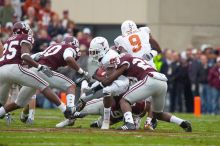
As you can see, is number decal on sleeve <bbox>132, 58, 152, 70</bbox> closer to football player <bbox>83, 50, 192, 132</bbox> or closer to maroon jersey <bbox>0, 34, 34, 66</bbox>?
football player <bbox>83, 50, 192, 132</bbox>

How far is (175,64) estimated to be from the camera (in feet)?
77.2

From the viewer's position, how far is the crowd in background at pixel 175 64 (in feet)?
75.8

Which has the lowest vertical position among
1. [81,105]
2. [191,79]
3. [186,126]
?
[191,79]

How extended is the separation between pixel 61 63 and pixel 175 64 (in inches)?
362

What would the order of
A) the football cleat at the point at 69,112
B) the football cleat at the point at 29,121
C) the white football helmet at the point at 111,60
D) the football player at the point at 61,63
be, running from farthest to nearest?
the football cleat at the point at 29,121, the football player at the point at 61,63, the football cleat at the point at 69,112, the white football helmet at the point at 111,60

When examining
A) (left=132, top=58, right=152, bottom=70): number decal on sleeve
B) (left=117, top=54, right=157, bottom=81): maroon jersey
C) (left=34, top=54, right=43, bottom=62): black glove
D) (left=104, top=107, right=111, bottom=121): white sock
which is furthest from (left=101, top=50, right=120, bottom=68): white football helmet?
(left=34, top=54, right=43, bottom=62): black glove

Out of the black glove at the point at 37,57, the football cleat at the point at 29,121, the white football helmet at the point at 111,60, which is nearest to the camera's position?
the white football helmet at the point at 111,60

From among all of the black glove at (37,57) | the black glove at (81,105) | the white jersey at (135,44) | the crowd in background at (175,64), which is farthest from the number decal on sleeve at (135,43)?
the crowd in background at (175,64)

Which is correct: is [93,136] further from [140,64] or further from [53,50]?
[53,50]

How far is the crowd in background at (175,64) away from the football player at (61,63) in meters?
8.03

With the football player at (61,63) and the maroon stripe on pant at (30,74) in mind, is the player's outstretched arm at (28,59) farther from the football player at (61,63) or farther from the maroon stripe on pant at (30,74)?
the football player at (61,63)

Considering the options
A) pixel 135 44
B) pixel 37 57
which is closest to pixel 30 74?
pixel 37 57

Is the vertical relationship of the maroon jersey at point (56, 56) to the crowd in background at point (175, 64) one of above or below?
above

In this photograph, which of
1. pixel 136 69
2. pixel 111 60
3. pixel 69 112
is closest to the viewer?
pixel 111 60
